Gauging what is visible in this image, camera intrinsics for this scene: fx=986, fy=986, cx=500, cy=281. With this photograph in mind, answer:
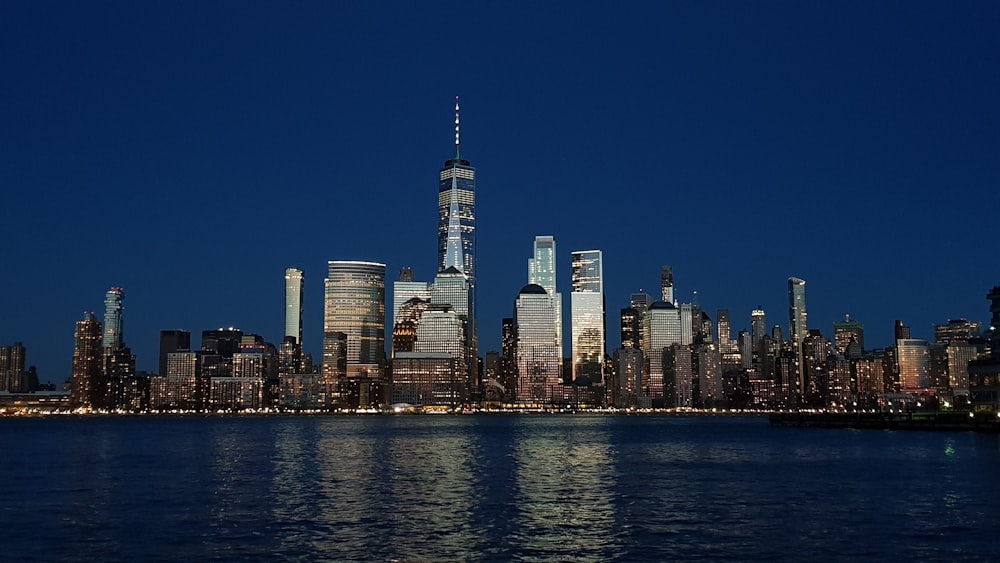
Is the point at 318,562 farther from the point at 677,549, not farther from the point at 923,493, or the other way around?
the point at 923,493

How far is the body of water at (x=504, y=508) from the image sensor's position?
38.6 m

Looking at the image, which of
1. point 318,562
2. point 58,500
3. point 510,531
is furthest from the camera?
point 58,500

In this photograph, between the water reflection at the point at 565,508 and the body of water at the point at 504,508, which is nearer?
the body of water at the point at 504,508

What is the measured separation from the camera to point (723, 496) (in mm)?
57719

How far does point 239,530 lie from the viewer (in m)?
43.7

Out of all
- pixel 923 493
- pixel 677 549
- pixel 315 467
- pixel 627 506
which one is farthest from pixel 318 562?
pixel 315 467

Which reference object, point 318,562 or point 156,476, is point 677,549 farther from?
point 156,476

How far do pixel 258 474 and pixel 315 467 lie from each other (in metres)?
8.42

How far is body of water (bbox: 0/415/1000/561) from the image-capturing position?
38.6 m

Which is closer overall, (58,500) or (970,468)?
(58,500)

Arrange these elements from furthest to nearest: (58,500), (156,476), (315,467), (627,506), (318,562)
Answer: (315,467)
(156,476)
(58,500)
(627,506)
(318,562)

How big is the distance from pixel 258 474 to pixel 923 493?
46220 mm

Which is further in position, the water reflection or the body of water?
the water reflection

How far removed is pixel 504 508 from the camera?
51750mm
